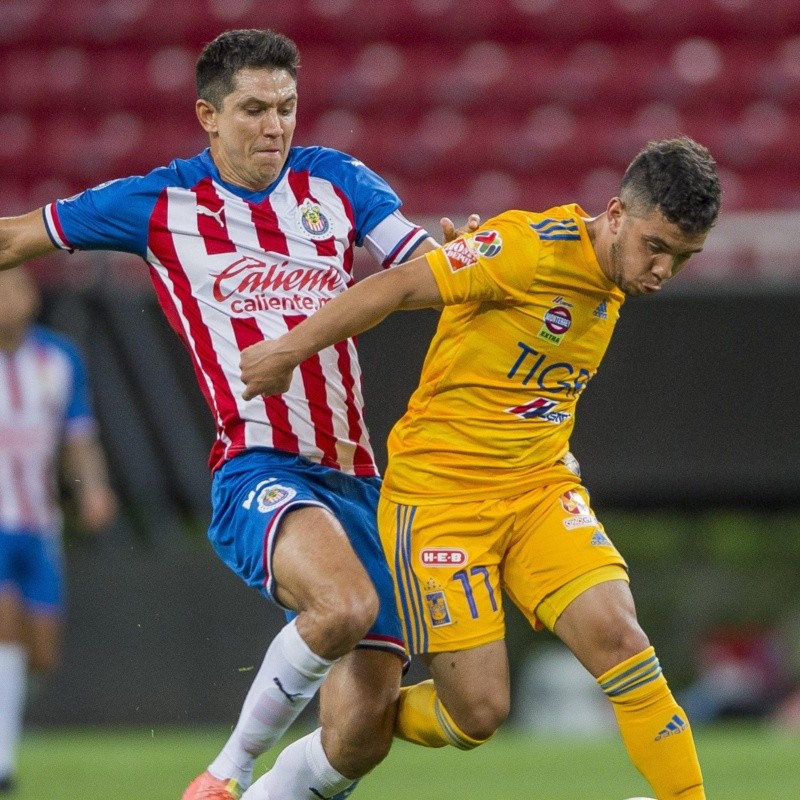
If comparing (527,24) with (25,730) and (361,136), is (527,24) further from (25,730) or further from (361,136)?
(25,730)

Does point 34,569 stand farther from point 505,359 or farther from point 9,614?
point 505,359

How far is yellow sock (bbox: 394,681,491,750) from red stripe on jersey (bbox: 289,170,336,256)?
125cm

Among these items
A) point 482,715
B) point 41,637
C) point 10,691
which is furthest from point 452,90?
point 482,715

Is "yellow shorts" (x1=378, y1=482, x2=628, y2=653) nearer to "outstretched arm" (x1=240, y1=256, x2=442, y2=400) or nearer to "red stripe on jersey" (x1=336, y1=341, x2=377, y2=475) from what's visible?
"red stripe on jersey" (x1=336, y1=341, x2=377, y2=475)

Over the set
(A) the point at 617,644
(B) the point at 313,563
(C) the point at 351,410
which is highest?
(C) the point at 351,410

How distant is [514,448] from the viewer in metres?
4.30

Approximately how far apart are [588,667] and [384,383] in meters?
4.35

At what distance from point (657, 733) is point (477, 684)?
1.59 ft

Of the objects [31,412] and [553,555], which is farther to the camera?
[31,412]

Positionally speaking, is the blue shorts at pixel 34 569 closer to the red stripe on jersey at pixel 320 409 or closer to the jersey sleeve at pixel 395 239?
the red stripe on jersey at pixel 320 409

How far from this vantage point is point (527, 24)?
33.6 feet

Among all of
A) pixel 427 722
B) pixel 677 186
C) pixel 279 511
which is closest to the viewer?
pixel 677 186

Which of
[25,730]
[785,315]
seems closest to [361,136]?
[785,315]

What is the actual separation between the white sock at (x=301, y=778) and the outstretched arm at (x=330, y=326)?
1.09 metres
